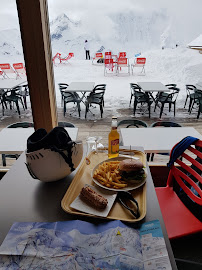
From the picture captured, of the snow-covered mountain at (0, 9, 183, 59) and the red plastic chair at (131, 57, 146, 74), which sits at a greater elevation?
the snow-covered mountain at (0, 9, 183, 59)

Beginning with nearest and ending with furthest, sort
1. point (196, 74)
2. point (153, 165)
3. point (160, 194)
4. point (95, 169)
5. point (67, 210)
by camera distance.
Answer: point (67, 210)
point (95, 169)
point (160, 194)
point (153, 165)
point (196, 74)

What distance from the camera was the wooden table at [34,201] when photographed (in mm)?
683

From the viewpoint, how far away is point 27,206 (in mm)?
738

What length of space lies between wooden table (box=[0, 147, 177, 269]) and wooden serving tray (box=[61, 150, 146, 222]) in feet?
0.07

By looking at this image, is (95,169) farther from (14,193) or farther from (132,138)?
(132,138)

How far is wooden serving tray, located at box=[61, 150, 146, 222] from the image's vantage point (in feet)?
2.23

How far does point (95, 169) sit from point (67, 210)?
0.26 meters

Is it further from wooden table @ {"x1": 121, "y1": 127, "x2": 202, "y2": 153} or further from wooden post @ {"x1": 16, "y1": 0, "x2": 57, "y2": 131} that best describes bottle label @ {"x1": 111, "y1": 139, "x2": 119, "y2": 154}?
wooden post @ {"x1": 16, "y1": 0, "x2": 57, "y2": 131}

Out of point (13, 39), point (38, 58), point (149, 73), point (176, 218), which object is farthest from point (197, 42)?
point (149, 73)

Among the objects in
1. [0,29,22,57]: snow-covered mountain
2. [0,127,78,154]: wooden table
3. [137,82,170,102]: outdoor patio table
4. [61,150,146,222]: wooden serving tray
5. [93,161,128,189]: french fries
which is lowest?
[0,127,78,154]: wooden table

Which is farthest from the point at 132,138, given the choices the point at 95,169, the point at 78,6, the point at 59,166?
the point at 78,6

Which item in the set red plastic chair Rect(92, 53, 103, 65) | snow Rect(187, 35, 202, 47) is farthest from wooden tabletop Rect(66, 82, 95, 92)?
red plastic chair Rect(92, 53, 103, 65)

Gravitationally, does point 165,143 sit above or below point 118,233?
below

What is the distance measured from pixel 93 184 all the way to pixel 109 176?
73 mm
